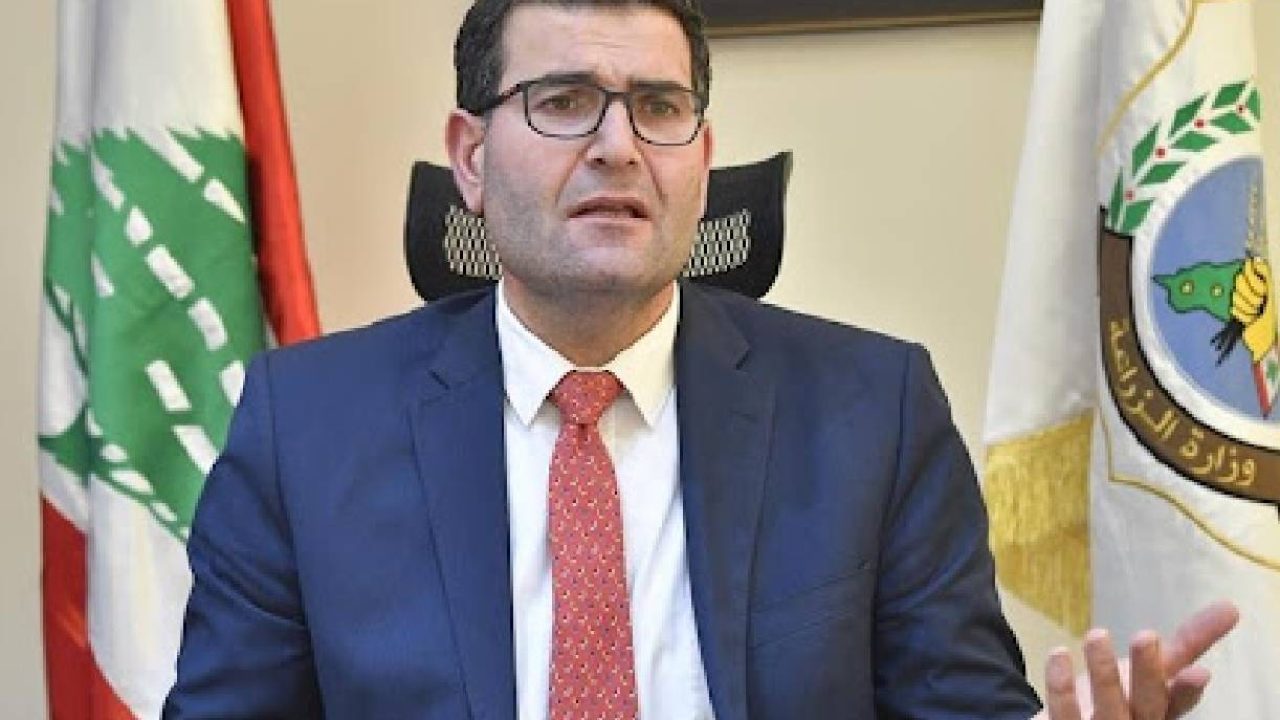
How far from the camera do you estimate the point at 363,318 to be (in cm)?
282

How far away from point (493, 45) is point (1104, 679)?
0.85 m

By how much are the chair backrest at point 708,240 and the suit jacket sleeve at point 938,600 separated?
34cm

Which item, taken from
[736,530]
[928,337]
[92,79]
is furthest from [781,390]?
[92,79]

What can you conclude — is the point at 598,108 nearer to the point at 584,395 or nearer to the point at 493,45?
the point at 493,45

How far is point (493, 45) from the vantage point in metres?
1.54

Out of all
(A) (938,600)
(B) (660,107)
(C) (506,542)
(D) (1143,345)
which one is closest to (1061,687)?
(A) (938,600)

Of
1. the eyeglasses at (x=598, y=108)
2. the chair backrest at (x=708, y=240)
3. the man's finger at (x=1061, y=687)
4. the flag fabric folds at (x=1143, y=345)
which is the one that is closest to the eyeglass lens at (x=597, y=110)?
the eyeglasses at (x=598, y=108)

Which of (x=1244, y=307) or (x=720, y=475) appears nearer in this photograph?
(x=720, y=475)

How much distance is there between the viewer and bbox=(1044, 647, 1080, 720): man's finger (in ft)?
3.64

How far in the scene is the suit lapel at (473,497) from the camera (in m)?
1.41

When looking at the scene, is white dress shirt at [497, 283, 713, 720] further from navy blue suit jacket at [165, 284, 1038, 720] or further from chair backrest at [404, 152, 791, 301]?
chair backrest at [404, 152, 791, 301]

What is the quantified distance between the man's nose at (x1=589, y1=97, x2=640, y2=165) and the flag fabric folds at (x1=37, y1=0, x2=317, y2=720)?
102 cm

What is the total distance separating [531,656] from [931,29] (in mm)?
1566

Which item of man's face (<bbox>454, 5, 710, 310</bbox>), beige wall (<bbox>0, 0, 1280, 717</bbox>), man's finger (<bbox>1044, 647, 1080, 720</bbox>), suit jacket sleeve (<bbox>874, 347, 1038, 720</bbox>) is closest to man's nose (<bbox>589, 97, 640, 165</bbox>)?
man's face (<bbox>454, 5, 710, 310</bbox>)
